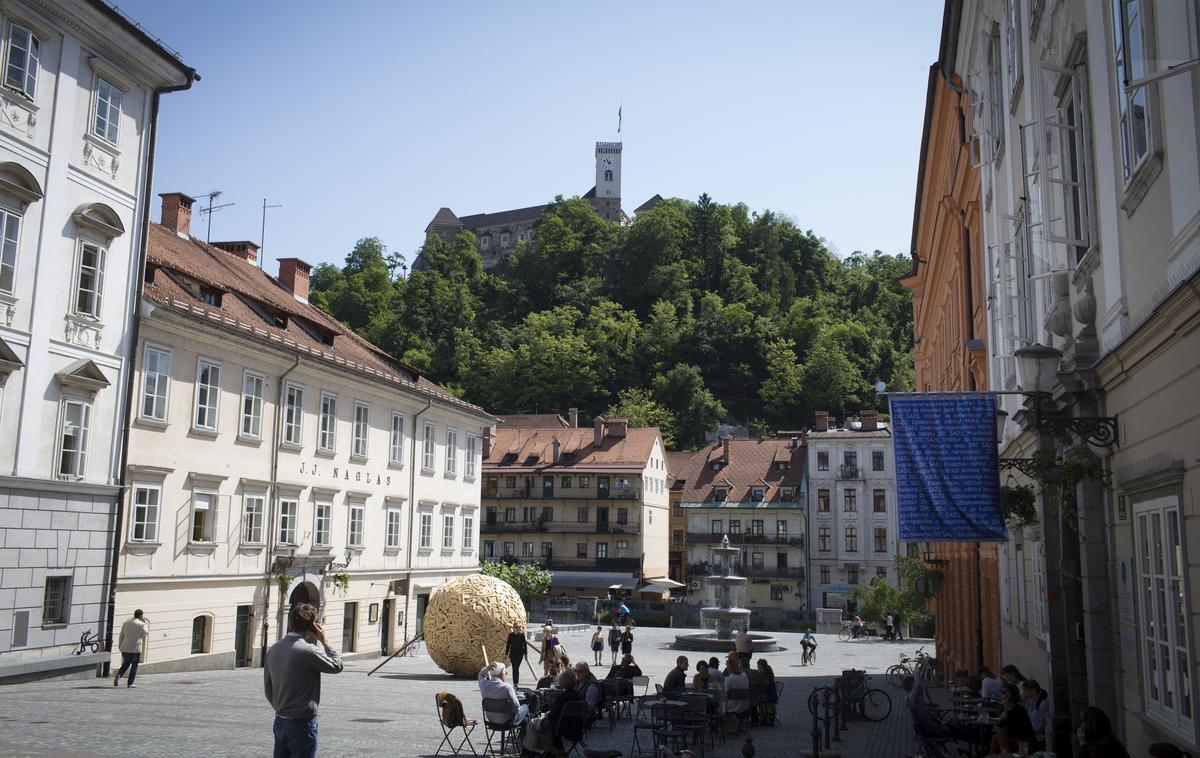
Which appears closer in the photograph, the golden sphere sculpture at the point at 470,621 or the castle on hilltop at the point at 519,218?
A: the golden sphere sculpture at the point at 470,621

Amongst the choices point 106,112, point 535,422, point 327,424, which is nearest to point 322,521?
point 327,424

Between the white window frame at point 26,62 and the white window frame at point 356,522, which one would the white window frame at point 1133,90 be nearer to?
the white window frame at point 26,62

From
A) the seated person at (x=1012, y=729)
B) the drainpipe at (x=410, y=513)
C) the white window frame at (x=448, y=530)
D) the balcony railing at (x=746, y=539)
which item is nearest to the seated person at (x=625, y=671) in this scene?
the seated person at (x=1012, y=729)

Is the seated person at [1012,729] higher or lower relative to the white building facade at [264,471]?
lower

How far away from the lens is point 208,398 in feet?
83.3

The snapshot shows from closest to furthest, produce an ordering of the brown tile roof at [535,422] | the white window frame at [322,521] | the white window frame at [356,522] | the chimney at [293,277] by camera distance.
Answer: the white window frame at [322,521] < the white window frame at [356,522] < the chimney at [293,277] < the brown tile roof at [535,422]

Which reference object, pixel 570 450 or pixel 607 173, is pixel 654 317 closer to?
pixel 570 450

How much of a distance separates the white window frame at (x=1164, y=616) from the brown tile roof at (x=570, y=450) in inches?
2442

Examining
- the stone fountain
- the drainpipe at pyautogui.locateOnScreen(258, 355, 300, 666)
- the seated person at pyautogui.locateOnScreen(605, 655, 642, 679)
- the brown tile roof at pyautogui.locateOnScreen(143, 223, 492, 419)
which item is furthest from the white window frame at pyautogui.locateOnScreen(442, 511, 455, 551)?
the seated person at pyautogui.locateOnScreen(605, 655, 642, 679)

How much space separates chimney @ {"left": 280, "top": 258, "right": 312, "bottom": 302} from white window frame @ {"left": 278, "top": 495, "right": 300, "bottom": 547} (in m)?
10.1

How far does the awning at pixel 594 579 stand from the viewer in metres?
68.6

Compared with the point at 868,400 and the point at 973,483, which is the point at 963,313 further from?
the point at 868,400

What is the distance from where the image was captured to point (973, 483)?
1162 cm

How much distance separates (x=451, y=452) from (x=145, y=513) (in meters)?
16.4
